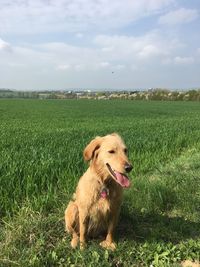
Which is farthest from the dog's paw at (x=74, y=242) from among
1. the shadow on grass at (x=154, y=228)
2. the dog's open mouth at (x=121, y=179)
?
the dog's open mouth at (x=121, y=179)

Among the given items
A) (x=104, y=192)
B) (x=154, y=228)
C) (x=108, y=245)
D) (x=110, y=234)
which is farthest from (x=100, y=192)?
(x=154, y=228)

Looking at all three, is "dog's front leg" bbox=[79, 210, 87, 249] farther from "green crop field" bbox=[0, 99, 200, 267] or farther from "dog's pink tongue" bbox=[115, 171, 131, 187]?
"dog's pink tongue" bbox=[115, 171, 131, 187]

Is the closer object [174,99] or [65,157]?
[65,157]

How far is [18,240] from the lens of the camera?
196 inches

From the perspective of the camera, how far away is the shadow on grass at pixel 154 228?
5406mm

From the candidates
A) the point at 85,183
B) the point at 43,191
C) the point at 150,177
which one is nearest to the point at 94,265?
the point at 85,183

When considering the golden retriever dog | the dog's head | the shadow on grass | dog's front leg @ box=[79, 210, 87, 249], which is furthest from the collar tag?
the shadow on grass

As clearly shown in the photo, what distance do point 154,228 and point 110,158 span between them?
1.64 meters

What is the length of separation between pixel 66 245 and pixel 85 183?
82cm

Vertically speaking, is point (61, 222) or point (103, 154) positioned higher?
point (103, 154)

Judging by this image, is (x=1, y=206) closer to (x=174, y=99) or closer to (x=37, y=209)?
(x=37, y=209)

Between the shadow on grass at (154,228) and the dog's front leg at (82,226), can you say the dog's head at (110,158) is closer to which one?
the dog's front leg at (82,226)

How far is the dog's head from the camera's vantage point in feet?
14.6

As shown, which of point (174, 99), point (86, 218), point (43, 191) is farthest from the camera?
point (174, 99)
